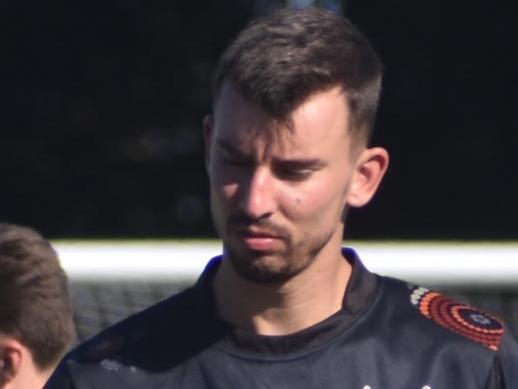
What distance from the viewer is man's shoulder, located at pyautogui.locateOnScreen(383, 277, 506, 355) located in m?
2.89

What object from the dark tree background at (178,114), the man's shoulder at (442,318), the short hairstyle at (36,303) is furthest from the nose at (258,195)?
the dark tree background at (178,114)

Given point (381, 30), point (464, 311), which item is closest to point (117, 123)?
point (381, 30)

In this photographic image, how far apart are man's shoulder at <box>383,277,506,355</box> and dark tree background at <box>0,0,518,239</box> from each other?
5417 millimetres

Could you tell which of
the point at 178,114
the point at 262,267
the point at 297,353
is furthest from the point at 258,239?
the point at 178,114

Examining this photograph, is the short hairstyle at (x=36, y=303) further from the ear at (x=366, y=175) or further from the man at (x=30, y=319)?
the ear at (x=366, y=175)

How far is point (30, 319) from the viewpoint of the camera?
355 centimetres

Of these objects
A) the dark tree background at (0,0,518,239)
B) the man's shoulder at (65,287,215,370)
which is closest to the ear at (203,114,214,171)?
the man's shoulder at (65,287,215,370)

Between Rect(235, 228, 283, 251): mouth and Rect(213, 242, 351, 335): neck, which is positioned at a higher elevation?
Rect(235, 228, 283, 251): mouth

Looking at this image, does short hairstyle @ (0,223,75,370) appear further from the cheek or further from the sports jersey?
the cheek

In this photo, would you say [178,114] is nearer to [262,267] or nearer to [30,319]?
[30,319]

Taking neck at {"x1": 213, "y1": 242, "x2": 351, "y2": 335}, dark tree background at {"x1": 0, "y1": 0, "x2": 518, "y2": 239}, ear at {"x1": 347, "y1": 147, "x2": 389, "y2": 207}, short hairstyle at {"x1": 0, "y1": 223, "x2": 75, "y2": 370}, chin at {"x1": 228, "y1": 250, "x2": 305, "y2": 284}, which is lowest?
dark tree background at {"x1": 0, "y1": 0, "x2": 518, "y2": 239}

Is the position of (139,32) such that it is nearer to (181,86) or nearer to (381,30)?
(181,86)

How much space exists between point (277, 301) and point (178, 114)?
6.10 m

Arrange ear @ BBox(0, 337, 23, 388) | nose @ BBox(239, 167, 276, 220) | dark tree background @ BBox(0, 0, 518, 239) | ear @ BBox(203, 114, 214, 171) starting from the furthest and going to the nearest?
1. dark tree background @ BBox(0, 0, 518, 239)
2. ear @ BBox(0, 337, 23, 388)
3. ear @ BBox(203, 114, 214, 171)
4. nose @ BBox(239, 167, 276, 220)
